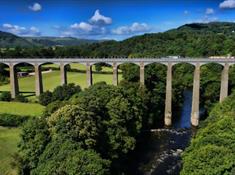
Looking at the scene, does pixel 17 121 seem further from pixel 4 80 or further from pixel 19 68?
pixel 19 68

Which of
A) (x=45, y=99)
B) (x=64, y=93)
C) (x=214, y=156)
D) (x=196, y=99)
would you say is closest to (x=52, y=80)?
(x=45, y=99)

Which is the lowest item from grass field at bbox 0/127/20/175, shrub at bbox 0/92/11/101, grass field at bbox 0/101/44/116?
grass field at bbox 0/127/20/175

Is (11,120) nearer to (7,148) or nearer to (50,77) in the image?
(7,148)

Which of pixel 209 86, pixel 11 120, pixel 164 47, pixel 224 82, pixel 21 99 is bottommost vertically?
pixel 11 120

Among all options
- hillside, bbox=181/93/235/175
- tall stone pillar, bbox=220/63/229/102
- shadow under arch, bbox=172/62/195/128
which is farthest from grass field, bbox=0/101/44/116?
hillside, bbox=181/93/235/175

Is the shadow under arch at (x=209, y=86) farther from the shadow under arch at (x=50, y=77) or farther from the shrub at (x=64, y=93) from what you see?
the shadow under arch at (x=50, y=77)

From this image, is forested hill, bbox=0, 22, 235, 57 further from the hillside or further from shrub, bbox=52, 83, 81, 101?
the hillside

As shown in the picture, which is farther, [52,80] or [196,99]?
[52,80]
